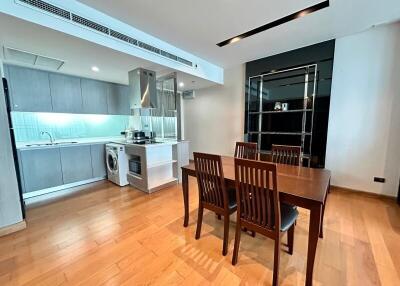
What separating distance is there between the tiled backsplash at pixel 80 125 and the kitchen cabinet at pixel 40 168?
0.57 meters

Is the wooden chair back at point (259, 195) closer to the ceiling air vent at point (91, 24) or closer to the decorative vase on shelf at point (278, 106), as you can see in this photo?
the ceiling air vent at point (91, 24)

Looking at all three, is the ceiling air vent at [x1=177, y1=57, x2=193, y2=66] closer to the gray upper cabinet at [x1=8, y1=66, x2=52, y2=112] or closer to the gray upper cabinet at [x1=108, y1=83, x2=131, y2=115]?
the gray upper cabinet at [x1=108, y1=83, x2=131, y2=115]

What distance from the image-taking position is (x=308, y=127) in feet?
11.0

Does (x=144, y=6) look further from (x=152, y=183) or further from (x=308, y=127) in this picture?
(x=308, y=127)

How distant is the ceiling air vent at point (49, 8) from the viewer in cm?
166

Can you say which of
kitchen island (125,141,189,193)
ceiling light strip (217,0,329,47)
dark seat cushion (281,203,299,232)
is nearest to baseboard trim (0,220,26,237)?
kitchen island (125,141,189,193)

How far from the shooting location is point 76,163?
341 centimetres

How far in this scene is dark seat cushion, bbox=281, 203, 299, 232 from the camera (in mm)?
1362

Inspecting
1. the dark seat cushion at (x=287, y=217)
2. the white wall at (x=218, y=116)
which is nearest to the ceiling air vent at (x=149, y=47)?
the white wall at (x=218, y=116)

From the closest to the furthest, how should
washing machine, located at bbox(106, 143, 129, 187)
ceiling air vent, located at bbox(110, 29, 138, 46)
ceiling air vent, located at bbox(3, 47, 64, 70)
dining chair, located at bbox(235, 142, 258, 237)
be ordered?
1. ceiling air vent, located at bbox(110, 29, 138, 46)
2. ceiling air vent, located at bbox(3, 47, 64, 70)
3. dining chair, located at bbox(235, 142, 258, 237)
4. washing machine, located at bbox(106, 143, 129, 187)

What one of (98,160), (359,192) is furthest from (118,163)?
(359,192)

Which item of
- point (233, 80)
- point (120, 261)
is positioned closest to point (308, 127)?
point (233, 80)

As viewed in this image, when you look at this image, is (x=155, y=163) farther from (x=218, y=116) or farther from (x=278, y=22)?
(x=278, y=22)

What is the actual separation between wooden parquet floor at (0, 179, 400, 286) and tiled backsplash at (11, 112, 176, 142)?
1561 millimetres
